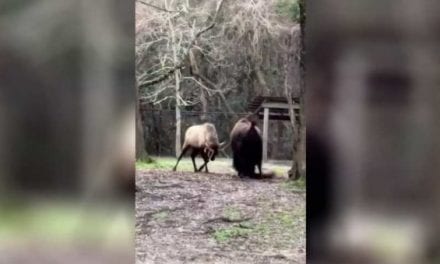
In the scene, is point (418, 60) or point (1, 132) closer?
point (418, 60)

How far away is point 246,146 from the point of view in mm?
1543

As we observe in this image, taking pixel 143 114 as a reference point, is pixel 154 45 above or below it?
above

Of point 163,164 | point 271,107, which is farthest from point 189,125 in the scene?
point 271,107

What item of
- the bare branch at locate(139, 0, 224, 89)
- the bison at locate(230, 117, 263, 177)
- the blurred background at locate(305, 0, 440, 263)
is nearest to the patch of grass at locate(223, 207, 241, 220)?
the bison at locate(230, 117, 263, 177)

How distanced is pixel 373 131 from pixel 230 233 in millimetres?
510

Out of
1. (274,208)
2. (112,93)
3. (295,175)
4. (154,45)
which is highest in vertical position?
(154,45)

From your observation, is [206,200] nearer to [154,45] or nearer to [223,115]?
[223,115]

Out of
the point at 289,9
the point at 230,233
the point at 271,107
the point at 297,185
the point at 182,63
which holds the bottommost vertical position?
the point at 230,233

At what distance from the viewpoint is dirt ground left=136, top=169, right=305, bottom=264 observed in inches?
59.4

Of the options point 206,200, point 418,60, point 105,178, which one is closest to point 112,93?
point 105,178

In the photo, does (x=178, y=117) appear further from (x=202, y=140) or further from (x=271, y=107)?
(x=271, y=107)

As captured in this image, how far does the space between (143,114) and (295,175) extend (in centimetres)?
49

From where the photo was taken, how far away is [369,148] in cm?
145

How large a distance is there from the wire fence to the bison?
18 millimetres
